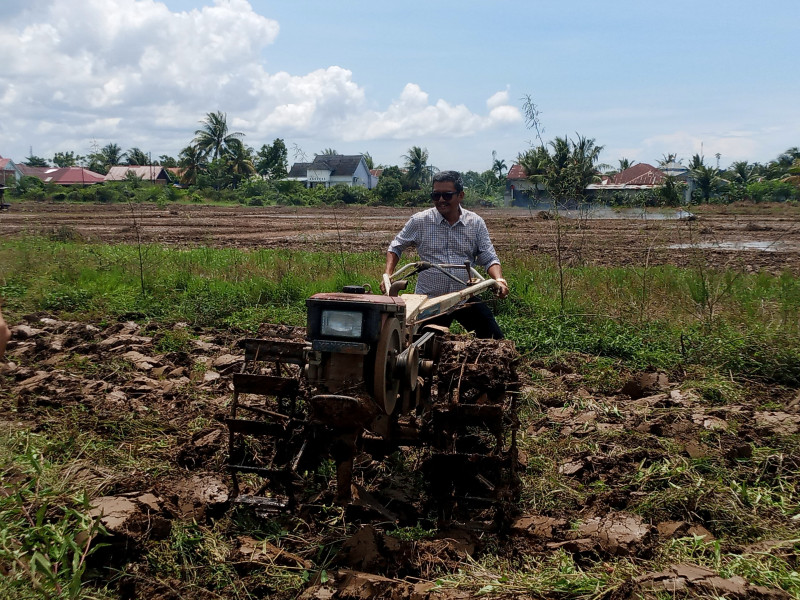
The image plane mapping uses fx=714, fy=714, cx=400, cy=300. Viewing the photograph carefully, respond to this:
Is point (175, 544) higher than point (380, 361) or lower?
lower

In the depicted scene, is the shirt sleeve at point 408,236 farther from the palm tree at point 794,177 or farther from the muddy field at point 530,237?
the palm tree at point 794,177

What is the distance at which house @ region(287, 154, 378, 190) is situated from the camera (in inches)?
2907

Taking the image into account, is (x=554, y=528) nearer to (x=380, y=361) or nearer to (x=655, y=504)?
(x=655, y=504)

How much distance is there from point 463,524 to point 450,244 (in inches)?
94.8

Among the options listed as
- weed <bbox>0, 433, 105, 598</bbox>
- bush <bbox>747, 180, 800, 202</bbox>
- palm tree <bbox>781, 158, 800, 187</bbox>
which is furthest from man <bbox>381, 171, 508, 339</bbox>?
bush <bbox>747, 180, 800, 202</bbox>

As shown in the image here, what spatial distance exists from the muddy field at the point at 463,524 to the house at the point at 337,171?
2608 inches

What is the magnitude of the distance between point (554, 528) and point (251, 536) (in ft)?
5.03

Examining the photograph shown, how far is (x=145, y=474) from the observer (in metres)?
4.16

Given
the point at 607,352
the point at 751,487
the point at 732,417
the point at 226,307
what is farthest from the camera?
the point at 226,307

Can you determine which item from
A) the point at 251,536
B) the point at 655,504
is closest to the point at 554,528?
the point at 655,504

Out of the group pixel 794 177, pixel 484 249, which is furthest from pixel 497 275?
pixel 794 177

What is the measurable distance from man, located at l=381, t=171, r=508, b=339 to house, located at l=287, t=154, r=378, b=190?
6628 centimetres

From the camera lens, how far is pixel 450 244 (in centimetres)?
552

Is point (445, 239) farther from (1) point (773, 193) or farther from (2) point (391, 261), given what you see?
(1) point (773, 193)
